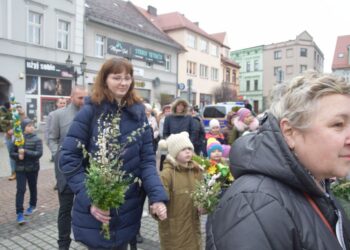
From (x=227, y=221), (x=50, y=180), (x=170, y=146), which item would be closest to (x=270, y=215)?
(x=227, y=221)

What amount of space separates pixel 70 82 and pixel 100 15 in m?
5.35

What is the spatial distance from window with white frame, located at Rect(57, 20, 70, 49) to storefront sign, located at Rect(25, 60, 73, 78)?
4.21ft

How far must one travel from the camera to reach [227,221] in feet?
3.40

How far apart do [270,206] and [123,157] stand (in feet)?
4.88

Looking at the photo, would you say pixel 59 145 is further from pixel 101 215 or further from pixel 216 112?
pixel 216 112

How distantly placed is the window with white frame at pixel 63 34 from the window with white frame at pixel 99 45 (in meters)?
2.43

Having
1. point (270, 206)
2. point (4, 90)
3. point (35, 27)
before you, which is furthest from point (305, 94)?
point (35, 27)

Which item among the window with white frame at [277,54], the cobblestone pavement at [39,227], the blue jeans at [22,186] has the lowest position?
the cobblestone pavement at [39,227]

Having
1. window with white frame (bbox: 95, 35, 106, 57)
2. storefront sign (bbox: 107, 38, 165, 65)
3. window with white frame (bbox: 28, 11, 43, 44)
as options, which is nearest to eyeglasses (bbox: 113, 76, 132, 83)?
window with white frame (bbox: 28, 11, 43, 44)

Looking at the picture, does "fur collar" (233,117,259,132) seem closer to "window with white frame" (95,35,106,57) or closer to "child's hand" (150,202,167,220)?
"child's hand" (150,202,167,220)

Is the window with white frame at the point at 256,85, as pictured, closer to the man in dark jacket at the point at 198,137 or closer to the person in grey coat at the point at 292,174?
the man in dark jacket at the point at 198,137

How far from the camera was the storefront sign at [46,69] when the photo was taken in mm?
→ 17531

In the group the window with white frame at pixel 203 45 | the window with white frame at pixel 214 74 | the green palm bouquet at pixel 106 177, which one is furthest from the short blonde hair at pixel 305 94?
the window with white frame at pixel 214 74

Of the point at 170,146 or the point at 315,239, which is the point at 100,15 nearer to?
the point at 170,146
